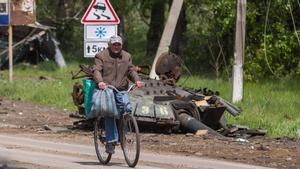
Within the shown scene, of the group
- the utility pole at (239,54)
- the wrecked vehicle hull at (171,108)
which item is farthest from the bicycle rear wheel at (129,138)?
the utility pole at (239,54)

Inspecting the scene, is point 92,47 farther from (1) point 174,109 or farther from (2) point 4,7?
(2) point 4,7

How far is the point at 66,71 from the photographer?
125 feet

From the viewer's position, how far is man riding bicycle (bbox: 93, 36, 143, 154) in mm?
13258

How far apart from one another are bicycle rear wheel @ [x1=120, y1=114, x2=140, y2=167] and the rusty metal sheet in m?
15.7

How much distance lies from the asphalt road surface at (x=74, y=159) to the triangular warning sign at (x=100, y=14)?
154 inches

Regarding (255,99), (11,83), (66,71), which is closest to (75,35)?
(66,71)

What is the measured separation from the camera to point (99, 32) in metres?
19.1

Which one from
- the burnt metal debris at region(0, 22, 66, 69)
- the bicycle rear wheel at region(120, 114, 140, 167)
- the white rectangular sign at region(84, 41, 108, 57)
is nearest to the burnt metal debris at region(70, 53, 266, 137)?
the white rectangular sign at region(84, 41, 108, 57)

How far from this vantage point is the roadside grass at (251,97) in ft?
64.8

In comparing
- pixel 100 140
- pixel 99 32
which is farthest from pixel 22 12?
pixel 100 140

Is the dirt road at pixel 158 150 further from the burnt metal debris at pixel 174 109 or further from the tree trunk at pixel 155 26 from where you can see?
the tree trunk at pixel 155 26

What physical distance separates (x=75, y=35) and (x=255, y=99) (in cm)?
2936

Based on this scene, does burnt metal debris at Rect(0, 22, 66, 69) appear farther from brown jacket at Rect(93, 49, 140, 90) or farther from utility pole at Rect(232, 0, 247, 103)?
brown jacket at Rect(93, 49, 140, 90)

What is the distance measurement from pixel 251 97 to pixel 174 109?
6.48 m
